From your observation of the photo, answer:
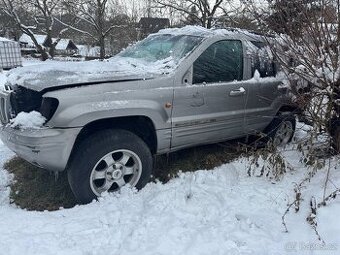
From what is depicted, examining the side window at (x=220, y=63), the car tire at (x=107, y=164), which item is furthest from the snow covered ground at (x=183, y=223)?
the side window at (x=220, y=63)

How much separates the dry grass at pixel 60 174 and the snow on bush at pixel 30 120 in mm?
884

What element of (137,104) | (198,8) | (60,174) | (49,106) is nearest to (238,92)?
(137,104)

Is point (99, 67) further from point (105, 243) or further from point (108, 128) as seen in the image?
point (105, 243)

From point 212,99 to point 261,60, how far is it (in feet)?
3.78

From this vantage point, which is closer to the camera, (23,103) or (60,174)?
(23,103)

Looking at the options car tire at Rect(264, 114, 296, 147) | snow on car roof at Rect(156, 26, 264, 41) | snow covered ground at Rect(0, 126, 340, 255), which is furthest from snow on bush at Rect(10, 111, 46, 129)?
car tire at Rect(264, 114, 296, 147)

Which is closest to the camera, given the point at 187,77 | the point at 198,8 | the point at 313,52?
the point at 313,52

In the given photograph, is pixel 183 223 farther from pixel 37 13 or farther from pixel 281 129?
pixel 37 13

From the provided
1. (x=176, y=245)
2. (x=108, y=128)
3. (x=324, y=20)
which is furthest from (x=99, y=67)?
(x=324, y=20)

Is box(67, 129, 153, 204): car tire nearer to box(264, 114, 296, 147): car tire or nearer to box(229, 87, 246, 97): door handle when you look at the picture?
box(229, 87, 246, 97): door handle

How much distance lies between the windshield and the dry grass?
1.36 m

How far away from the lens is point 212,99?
14.2ft

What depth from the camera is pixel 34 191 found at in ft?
13.1

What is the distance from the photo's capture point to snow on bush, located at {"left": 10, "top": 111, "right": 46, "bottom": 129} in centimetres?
339
